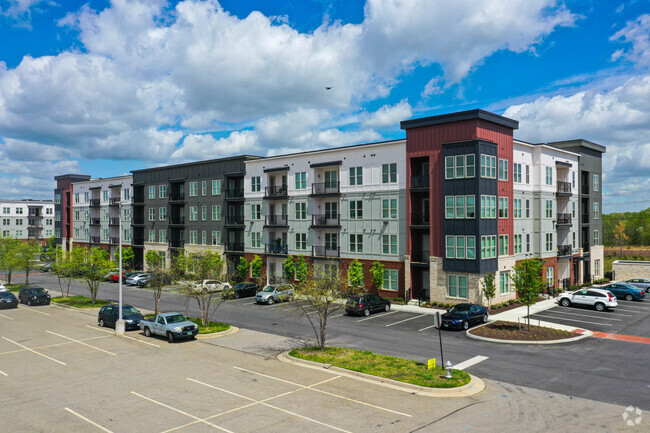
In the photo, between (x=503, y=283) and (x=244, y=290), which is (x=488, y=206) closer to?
(x=503, y=283)

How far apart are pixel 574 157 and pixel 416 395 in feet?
142

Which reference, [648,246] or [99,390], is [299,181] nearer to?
[99,390]

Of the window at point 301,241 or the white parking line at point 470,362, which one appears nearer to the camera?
the white parking line at point 470,362

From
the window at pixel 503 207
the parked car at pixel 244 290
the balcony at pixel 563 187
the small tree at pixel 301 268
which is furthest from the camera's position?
the balcony at pixel 563 187

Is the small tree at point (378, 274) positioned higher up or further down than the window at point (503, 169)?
further down

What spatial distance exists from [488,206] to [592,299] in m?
11.2

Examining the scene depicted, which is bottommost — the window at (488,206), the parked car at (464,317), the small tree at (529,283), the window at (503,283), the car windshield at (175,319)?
the parked car at (464,317)

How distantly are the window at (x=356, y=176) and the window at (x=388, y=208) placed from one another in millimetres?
3365

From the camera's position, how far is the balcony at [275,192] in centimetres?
5212

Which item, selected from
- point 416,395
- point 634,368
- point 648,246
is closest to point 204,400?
point 416,395

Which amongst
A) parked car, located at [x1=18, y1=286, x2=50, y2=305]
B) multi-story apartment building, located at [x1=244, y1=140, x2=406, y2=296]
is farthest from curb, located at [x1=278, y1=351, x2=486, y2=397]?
parked car, located at [x1=18, y1=286, x2=50, y2=305]

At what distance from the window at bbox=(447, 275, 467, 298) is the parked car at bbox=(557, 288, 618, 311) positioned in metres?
8.88

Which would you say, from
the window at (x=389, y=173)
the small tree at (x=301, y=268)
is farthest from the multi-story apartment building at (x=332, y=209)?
the small tree at (x=301, y=268)

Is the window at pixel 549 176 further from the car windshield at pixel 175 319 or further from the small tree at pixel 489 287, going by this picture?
the car windshield at pixel 175 319
